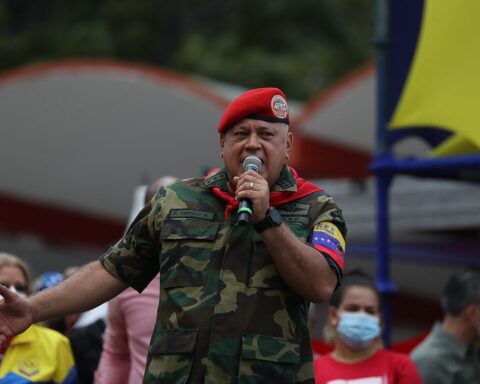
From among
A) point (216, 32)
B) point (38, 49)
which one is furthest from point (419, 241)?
point (216, 32)

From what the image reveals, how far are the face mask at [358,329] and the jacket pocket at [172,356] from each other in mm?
2009

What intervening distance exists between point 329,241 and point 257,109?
433mm

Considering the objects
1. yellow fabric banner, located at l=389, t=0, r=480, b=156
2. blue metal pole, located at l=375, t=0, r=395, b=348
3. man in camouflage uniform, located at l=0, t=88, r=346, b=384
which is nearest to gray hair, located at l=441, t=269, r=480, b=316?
blue metal pole, located at l=375, t=0, r=395, b=348

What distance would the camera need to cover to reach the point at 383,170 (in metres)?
6.40

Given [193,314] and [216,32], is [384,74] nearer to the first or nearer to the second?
[193,314]

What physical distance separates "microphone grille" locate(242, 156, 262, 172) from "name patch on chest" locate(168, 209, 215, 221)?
0.73ft

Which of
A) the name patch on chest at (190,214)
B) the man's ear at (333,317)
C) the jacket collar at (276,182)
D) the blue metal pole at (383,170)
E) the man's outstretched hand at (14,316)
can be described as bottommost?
the man's outstretched hand at (14,316)

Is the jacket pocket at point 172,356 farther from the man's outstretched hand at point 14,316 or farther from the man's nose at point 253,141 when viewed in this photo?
the man's nose at point 253,141

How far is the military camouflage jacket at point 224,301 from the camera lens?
3.17 meters

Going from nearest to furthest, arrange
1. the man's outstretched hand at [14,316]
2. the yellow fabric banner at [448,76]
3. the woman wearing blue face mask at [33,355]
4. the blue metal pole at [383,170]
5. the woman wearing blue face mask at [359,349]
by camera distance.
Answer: the man's outstretched hand at [14,316]
the woman wearing blue face mask at [33,355]
the woman wearing blue face mask at [359,349]
the yellow fabric banner at [448,76]
the blue metal pole at [383,170]

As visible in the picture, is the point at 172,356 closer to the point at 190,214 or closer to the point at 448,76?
the point at 190,214

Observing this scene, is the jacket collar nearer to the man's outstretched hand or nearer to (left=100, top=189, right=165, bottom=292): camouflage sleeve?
(left=100, top=189, right=165, bottom=292): camouflage sleeve

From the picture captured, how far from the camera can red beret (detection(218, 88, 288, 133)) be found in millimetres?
3293

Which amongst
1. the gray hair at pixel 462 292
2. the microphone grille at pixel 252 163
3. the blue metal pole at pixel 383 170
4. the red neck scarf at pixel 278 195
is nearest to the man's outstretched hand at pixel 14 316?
the red neck scarf at pixel 278 195
